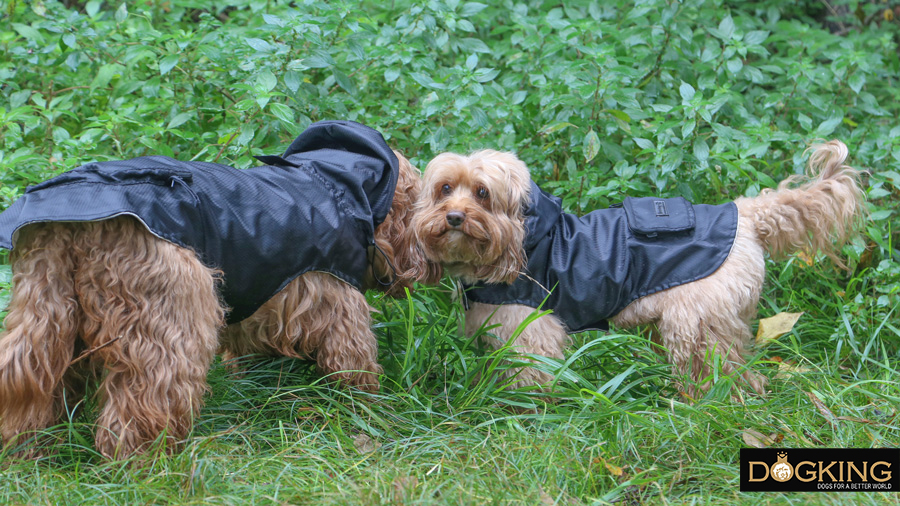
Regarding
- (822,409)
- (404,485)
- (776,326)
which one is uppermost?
(404,485)

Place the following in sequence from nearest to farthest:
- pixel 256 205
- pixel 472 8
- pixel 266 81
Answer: pixel 256 205 < pixel 266 81 < pixel 472 8

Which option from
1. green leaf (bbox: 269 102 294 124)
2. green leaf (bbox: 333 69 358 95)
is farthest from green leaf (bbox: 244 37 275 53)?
green leaf (bbox: 333 69 358 95)

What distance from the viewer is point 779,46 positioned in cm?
628

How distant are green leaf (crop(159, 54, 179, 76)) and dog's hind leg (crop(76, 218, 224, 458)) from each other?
79.1 inches

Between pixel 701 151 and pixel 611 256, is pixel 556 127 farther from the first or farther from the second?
pixel 611 256

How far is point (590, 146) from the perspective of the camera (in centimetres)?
468

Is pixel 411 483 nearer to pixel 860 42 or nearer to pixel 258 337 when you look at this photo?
pixel 258 337

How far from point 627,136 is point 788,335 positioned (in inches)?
61.4

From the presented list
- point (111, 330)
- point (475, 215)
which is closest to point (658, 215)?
point (475, 215)

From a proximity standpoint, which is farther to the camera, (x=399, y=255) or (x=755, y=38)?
(x=755, y=38)

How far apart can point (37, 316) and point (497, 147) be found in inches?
116

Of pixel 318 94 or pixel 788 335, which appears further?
pixel 318 94

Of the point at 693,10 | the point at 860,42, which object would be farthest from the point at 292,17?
the point at 860,42

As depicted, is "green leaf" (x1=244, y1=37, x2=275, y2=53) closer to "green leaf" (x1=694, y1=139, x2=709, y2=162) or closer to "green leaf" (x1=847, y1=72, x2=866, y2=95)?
"green leaf" (x1=694, y1=139, x2=709, y2=162)
